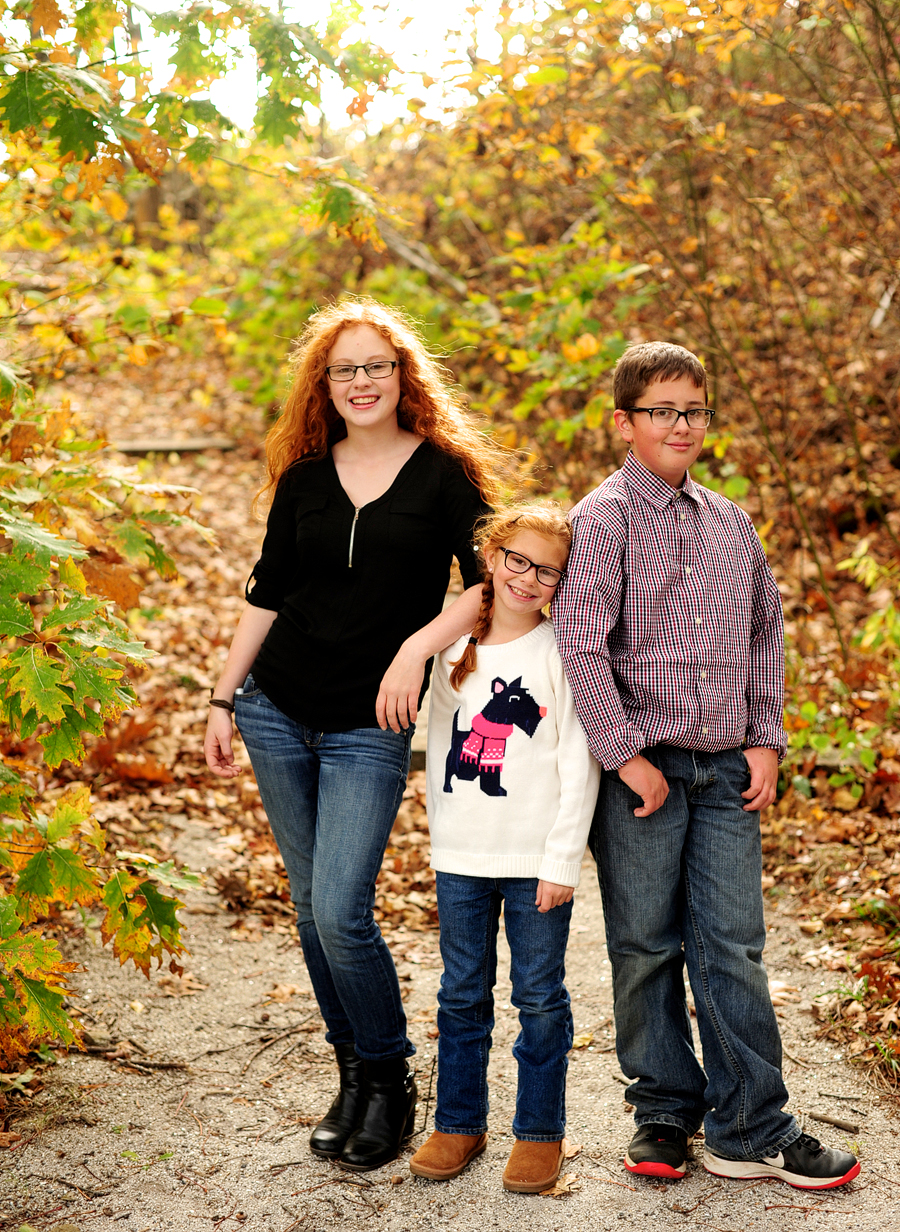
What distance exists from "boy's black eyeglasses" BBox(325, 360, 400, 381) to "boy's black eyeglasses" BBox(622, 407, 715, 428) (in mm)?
686

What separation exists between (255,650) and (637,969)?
137 centimetres

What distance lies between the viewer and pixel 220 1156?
9.62 feet

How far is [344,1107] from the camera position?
2.96 metres

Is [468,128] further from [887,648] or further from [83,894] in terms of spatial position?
[83,894]

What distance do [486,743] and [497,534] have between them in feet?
1.76

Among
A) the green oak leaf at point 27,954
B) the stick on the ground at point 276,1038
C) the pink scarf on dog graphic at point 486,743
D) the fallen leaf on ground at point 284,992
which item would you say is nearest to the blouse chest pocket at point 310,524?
the pink scarf on dog graphic at point 486,743

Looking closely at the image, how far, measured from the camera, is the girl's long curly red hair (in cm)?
290

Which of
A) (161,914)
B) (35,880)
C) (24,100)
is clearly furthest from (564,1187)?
(24,100)

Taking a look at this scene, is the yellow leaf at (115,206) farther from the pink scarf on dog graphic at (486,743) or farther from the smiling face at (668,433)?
the pink scarf on dog graphic at (486,743)

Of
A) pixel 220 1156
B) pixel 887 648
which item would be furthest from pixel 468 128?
pixel 220 1156

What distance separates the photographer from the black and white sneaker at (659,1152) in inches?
107

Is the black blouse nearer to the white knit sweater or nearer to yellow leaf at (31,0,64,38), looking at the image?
the white knit sweater

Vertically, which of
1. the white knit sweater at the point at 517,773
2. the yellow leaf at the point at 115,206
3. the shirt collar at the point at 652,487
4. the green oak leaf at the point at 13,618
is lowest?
the white knit sweater at the point at 517,773

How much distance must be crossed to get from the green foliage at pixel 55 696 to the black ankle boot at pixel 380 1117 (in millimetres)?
697
